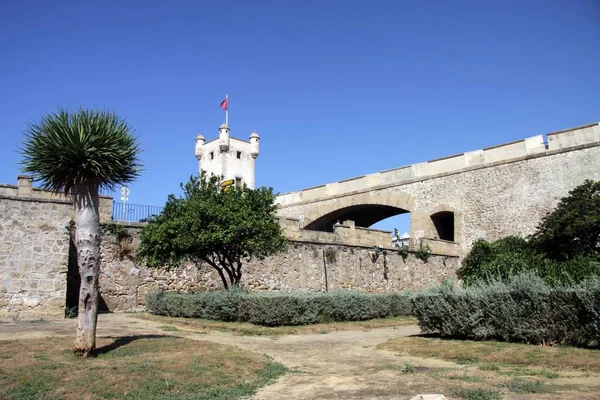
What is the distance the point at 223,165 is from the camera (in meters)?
54.5

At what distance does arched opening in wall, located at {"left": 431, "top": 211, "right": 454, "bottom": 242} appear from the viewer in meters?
34.2

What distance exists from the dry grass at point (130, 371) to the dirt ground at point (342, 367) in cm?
58

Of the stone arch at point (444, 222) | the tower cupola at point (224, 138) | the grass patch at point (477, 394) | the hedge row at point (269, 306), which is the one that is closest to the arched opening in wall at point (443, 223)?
the stone arch at point (444, 222)

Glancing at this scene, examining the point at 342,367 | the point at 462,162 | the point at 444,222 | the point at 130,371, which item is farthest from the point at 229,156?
the point at 130,371

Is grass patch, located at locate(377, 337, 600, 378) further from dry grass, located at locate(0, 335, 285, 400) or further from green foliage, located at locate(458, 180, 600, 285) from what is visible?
green foliage, located at locate(458, 180, 600, 285)

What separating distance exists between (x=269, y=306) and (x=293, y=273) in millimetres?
8197

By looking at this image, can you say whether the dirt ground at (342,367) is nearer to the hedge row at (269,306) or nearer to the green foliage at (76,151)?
the hedge row at (269,306)

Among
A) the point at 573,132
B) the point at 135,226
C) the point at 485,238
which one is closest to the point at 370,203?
the point at 485,238

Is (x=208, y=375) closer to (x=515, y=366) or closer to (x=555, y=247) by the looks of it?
(x=515, y=366)

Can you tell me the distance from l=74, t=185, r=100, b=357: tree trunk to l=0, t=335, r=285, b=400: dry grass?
34cm

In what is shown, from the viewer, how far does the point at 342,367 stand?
9.32 m

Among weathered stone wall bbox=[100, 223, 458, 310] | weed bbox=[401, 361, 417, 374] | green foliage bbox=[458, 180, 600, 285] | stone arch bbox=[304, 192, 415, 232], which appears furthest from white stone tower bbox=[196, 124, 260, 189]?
weed bbox=[401, 361, 417, 374]

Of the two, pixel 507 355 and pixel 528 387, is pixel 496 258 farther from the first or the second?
pixel 528 387

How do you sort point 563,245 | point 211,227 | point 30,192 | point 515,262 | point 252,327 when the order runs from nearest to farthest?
point 252,327
point 211,227
point 30,192
point 563,245
point 515,262
